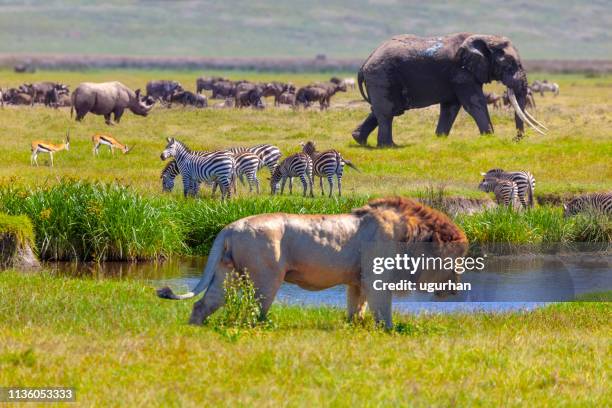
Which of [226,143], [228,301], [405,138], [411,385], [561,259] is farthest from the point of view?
[405,138]

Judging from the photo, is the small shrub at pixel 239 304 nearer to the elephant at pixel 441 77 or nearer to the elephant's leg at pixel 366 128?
the elephant at pixel 441 77

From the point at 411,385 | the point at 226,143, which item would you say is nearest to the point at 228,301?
the point at 411,385

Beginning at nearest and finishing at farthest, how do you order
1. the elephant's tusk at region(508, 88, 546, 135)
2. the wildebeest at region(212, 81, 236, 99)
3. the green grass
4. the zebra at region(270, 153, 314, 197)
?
the green grass → the zebra at region(270, 153, 314, 197) → the elephant's tusk at region(508, 88, 546, 135) → the wildebeest at region(212, 81, 236, 99)

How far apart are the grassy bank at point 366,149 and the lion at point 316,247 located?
1141cm

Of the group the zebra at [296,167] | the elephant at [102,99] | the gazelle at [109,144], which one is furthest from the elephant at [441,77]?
the elephant at [102,99]

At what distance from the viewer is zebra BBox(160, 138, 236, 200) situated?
2461cm

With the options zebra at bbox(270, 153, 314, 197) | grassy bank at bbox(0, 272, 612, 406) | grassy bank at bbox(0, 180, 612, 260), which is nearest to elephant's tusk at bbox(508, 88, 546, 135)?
zebra at bbox(270, 153, 314, 197)

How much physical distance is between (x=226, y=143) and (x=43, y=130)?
23.5ft

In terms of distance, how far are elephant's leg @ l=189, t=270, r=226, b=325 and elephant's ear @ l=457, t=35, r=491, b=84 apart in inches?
1100

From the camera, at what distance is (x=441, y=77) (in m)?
39.2

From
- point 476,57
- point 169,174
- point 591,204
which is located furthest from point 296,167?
point 476,57

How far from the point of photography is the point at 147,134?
142 ft

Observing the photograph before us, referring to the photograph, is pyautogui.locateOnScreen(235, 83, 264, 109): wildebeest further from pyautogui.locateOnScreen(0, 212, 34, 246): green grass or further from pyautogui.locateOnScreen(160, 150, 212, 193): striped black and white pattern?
pyautogui.locateOnScreen(0, 212, 34, 246): green grass

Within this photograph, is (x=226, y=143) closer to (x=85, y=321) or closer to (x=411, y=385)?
(x=85, y=321)
